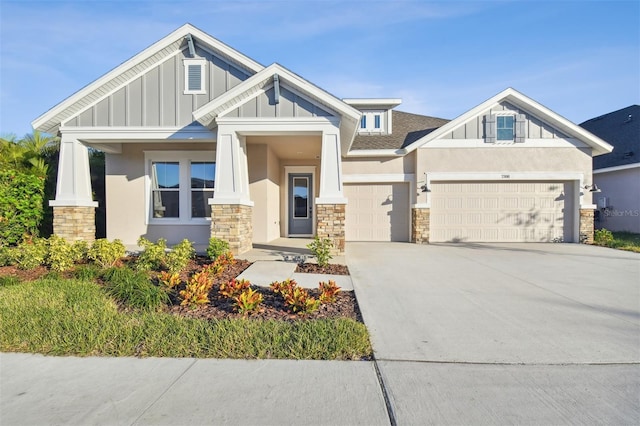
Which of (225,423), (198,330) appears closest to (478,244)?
(198,330)

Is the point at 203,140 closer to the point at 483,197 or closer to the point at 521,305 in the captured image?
the point at 521,305

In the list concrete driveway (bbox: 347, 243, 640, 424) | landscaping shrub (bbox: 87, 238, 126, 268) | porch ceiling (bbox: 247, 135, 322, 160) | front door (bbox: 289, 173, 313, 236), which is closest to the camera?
concrete driveway (bbox: 347, 243, 640, 424)

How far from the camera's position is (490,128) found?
12.4m

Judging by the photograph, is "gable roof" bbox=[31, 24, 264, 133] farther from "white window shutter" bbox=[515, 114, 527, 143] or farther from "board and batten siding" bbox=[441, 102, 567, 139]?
"white window shutter" bbox=[515, 114, 527, 143]

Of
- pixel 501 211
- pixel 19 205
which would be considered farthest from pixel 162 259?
pixel 501 211

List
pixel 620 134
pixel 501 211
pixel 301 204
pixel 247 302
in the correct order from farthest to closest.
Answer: pixel 620 134, pixel 301 204, pixel 501 211, pixel 247 302

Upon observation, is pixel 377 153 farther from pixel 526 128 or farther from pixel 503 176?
pixel 526 128

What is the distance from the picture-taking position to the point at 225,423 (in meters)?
2.43

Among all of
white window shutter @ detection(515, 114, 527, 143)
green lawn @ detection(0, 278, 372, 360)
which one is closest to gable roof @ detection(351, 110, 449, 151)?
white window shutter @ detection(515, 114, 527, 143)

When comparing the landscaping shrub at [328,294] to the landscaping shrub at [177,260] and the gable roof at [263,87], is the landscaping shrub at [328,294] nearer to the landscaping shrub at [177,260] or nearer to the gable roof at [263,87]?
the landscaping shrub at [177,260]

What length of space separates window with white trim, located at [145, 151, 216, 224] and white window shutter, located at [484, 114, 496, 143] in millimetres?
9265

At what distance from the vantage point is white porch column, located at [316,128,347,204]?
28.1 feet

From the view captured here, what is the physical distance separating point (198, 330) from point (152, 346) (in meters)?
0.49

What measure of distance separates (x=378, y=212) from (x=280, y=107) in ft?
19.7
